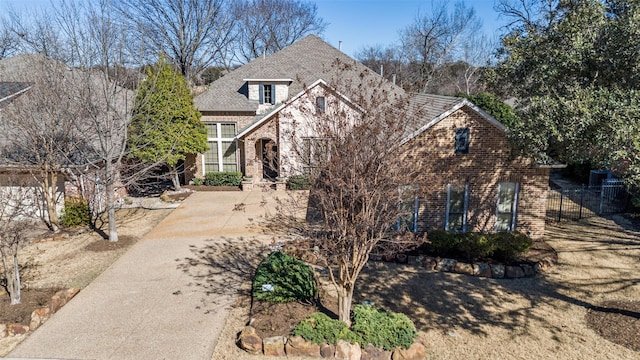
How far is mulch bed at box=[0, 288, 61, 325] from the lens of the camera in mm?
9516

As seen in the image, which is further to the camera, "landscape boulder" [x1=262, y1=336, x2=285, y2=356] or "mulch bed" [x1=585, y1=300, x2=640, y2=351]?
"mulch bed" [x1=585, y1=300, x2=640, y2=351]

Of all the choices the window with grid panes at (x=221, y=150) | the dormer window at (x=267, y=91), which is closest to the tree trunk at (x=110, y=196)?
the window with grid panes at (x=221, y=150)

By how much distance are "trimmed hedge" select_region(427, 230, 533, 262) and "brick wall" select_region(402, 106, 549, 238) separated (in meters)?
1.64

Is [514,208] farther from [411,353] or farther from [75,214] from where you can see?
[75,214]

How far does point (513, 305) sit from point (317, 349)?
5250 millimetres

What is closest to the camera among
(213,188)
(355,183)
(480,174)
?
(355,183)

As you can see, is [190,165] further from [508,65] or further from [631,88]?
[631,88]

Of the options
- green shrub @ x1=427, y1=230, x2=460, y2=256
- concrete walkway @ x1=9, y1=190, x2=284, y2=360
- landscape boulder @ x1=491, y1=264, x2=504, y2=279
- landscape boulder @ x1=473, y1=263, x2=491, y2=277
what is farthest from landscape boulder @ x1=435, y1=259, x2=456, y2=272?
concrete walkway @ x1=9, y1=190, x2=284, y2=360

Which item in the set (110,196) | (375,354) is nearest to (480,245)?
(375,354)

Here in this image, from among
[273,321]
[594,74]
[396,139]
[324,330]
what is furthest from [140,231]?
[594,74]

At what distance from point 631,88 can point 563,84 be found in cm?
161

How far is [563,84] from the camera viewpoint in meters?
11.5

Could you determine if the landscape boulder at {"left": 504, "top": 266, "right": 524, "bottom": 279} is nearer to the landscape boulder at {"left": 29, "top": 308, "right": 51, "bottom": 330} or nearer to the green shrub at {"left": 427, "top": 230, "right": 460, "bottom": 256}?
the green shrub at {"left": 427, "top": 230, "right": 460, "bottom": 256}

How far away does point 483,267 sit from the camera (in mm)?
12500
